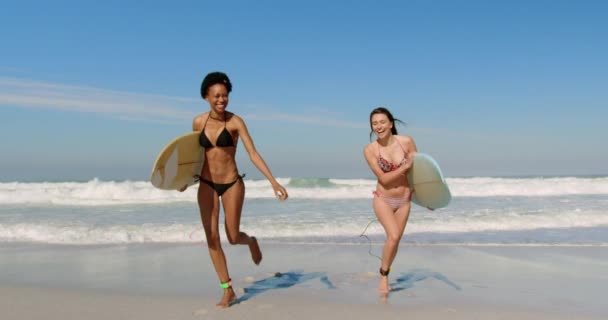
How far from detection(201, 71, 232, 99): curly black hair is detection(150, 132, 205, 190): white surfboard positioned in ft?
1.45

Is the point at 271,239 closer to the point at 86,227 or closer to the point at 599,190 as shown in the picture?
the point at 86,227

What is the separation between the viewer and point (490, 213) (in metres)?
11.8

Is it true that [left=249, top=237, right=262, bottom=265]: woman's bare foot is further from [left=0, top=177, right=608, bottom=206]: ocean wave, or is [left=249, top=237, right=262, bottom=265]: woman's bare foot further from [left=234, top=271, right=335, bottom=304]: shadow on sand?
[left=0, top=177, right=608, bottom=206]: ocean wave

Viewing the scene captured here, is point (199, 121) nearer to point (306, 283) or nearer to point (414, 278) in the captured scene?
point (306, 283)

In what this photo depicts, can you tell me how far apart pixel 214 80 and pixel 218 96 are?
0.15 meters

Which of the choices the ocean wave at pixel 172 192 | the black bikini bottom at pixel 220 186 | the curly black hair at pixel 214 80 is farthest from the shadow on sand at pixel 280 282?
the ocean wave at pixel 172 192

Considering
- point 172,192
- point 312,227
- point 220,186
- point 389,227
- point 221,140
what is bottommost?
point 172,192

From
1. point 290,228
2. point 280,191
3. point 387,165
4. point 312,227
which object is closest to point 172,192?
point 290,228

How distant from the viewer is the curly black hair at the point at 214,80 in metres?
4.28

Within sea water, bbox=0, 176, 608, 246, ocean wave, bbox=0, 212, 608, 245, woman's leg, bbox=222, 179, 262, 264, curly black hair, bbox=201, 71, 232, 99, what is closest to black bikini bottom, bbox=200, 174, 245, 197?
woman's leg, bbox=222, 179, 262, 264

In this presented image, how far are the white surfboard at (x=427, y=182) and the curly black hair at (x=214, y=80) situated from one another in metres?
2.16

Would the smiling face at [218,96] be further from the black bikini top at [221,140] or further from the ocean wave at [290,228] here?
the ocean wave at [290,228]

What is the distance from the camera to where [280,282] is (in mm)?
5438

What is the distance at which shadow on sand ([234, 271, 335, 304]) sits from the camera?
4977 millimetres
